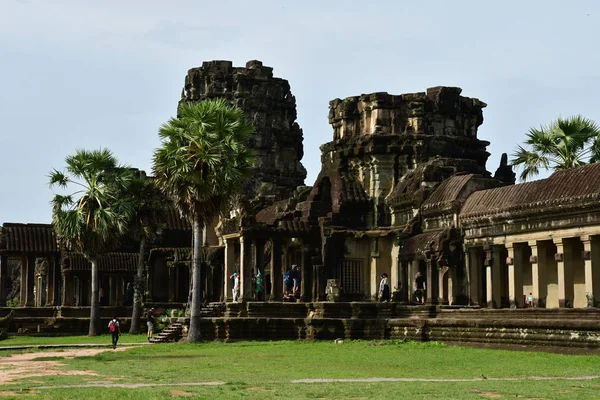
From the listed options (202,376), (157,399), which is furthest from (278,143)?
(157,399)

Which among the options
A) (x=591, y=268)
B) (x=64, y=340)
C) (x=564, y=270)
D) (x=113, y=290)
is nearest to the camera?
(x=591, y=268)

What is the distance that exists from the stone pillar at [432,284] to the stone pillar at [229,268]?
27.2ft

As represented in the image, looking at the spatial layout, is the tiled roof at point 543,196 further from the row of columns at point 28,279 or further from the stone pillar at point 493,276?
the row of columns at point 28,279

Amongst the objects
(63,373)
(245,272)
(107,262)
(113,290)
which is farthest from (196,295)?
(113,290)

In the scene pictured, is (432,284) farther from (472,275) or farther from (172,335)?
(172,335)

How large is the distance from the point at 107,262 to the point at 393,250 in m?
17.3

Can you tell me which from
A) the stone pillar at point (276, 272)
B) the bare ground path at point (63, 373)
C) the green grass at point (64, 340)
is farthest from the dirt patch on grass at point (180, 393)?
the stone pillar at point (276, 272)

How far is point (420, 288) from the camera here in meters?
45.6

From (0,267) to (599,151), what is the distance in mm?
29978

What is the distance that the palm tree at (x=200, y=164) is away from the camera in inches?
1586

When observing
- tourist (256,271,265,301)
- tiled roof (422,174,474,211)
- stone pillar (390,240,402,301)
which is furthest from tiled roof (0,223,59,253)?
tiled roof (422,174,474,211)

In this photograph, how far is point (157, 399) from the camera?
20.6m

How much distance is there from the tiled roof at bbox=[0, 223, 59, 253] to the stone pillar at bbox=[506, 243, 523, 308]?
88.0 ft

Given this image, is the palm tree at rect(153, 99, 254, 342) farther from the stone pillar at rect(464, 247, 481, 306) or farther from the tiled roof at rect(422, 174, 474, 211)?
the stone pillar at rect(464, 247, 481, 306)
